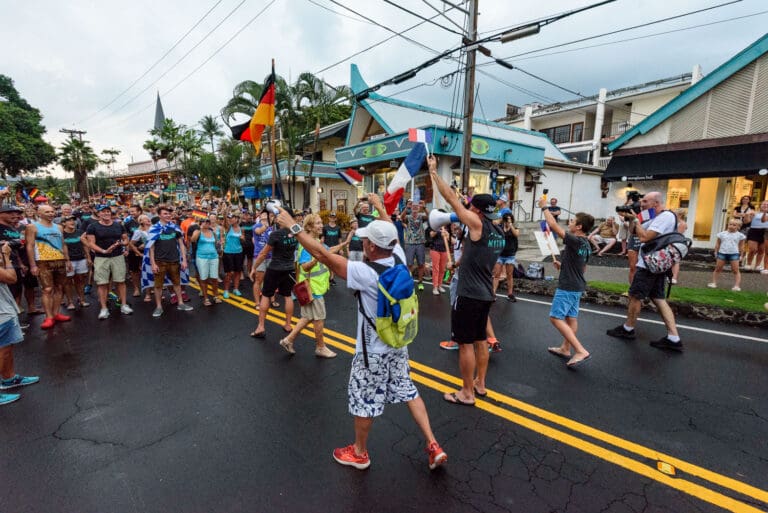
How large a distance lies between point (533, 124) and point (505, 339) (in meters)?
31.4

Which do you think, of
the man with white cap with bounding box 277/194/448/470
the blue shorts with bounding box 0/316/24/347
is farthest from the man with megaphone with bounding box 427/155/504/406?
the blue shorts with bounding box 0/316/24/347

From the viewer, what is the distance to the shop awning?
10.5m

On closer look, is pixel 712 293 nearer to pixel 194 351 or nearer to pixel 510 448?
pixel 510 448

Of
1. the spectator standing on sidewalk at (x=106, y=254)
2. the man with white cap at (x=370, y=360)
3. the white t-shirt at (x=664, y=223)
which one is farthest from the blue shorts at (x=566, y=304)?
the spectator standing on sidewalk at (x=106, y=254)

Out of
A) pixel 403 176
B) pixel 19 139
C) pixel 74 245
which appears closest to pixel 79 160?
pixel 19 139

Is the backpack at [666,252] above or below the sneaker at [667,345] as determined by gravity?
above

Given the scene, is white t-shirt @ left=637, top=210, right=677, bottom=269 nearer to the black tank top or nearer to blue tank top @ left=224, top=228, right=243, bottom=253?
the black tank top

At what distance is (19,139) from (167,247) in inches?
1633

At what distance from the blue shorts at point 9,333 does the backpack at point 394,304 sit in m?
3.78

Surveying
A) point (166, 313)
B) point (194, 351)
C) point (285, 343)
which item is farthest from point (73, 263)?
point (285, 343)

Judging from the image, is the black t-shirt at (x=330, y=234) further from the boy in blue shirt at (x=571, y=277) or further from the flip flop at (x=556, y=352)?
the flip flop at (x=556, y=352)

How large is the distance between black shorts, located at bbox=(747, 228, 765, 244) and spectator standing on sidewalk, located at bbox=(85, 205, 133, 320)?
13.7 metres

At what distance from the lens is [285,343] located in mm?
4680

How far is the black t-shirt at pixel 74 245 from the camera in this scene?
6629 mm
